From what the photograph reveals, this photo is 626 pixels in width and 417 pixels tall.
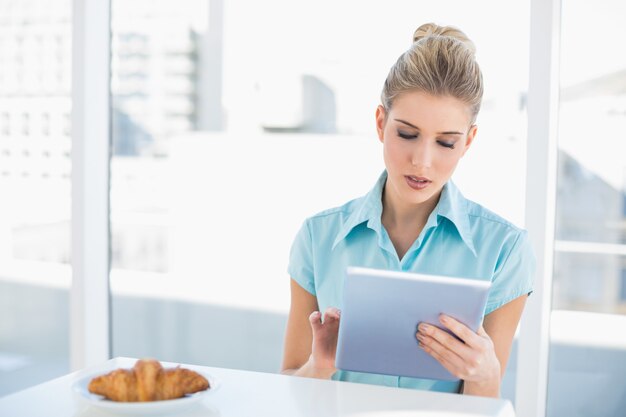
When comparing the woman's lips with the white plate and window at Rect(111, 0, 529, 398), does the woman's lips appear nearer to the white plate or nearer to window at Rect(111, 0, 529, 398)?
the white plate

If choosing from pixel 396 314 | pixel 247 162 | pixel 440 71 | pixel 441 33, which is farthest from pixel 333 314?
pixel 247 162

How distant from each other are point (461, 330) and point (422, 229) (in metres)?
0.44

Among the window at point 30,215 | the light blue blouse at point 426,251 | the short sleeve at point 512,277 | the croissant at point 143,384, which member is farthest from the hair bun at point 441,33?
the window at point 30,215

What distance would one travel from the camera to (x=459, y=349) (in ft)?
4.23

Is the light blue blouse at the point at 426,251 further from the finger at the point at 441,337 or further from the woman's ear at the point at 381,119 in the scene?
the finger at the point at 441,337

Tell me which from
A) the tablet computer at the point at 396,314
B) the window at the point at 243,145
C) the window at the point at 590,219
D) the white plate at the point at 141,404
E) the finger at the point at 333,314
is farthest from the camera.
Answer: the window at the point at 243,145

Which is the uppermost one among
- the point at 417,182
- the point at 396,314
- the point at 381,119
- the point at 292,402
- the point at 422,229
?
the point at 381,119

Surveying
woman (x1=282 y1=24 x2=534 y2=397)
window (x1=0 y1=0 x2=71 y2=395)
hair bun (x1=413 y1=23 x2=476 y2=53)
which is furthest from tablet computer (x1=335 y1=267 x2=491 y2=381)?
window (x1=0 y1=0 x2=71 y2=395)

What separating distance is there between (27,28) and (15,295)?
3.63ft

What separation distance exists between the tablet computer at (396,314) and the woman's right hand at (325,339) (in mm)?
90

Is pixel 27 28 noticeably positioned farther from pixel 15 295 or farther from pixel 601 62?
pixel 601 62

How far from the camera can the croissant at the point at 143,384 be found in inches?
41.4

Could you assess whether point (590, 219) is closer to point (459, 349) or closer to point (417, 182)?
point (417, 182)

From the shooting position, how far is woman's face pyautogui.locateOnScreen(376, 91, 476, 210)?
5.14 ft
